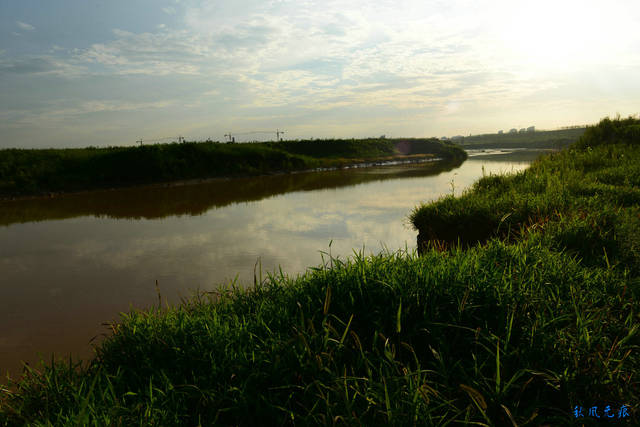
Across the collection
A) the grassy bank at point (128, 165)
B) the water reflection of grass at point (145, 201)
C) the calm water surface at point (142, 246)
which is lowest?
the calm water surface at point (142, 246)

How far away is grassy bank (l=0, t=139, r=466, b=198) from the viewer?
50.2 feet

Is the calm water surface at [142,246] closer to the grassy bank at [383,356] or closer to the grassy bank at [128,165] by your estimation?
the grassy bank at [383,356]

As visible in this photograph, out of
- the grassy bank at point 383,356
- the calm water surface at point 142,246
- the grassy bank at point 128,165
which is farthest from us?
the grassy bank at point 128,165

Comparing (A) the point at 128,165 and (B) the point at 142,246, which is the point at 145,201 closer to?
(A) the point at 128,165

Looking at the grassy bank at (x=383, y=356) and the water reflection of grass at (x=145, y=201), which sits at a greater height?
the water reflection of grass at (x=145, y=201)

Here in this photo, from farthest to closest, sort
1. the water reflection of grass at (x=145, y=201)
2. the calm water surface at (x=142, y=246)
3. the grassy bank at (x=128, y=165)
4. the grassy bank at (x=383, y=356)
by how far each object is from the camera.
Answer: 1. the grassy bank at (x=128, y=165)
2. the water reflection of grass at (x=145, y=201)
3. the calm water surface at (x=142, y=246)
4. the grassy bank at (x=383, y=356)

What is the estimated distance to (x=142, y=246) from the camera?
7.61 meters

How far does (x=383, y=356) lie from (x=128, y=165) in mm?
18654

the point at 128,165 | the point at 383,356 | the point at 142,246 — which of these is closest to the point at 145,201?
the point at 128,165

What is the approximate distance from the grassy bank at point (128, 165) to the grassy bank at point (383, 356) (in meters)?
16.0

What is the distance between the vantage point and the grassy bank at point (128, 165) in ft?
50.2

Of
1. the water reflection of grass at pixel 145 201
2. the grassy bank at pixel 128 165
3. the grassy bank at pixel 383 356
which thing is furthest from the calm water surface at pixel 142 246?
the grassy bank at pixel 128 165

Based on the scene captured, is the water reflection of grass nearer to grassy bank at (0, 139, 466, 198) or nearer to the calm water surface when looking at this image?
the calm water surface

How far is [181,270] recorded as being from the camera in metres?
6.04
